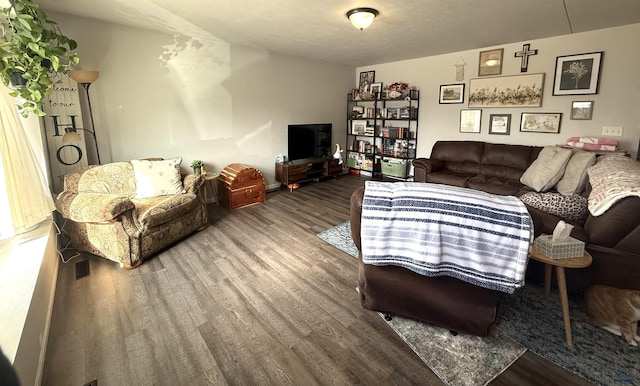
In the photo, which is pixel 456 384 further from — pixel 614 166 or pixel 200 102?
pixel 200 102

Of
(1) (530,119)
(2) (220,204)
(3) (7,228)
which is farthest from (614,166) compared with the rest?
(3) (7,228)

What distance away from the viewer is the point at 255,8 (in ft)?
9.41

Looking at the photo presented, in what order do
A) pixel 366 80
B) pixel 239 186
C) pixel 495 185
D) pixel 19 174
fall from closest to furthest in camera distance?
pixel 19 174 → pixel 495 185 → pixel 239 186 → pixel 366 80

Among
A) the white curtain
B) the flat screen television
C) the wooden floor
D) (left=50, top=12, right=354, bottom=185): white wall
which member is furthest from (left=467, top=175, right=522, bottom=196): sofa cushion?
the white curtain

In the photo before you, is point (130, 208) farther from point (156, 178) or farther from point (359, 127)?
point (359, 127)

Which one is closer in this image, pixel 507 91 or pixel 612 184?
pixel 612 184

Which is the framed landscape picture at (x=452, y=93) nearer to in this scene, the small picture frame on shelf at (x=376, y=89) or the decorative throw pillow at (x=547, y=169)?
the small picture frame on shelf at (x=376, y=89)

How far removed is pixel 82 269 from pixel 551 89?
5.88 meters

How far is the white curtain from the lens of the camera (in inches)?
81.4

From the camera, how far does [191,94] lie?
4.10m

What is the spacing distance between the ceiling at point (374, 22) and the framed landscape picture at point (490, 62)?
6.4 inches

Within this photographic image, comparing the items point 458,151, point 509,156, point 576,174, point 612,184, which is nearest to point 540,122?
point 509,156

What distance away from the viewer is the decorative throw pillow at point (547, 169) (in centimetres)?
325

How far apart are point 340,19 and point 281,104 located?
226cm
